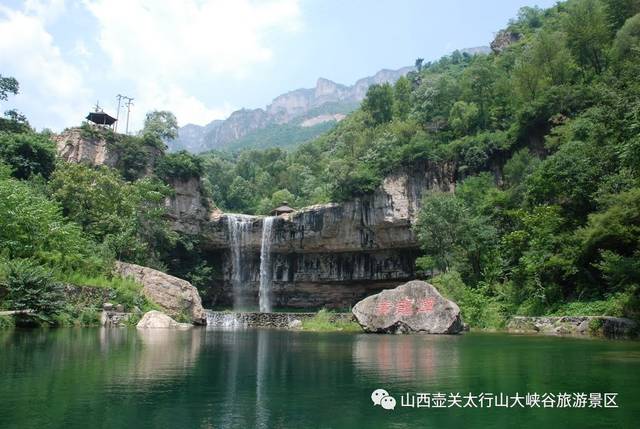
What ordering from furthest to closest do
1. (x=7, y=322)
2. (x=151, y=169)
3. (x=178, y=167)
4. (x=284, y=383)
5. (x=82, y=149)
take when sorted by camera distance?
(x=178, y=167) < (x=151, y=169) < (x=82, y=149) < (x=7, y=322) < (x=284, y=383)

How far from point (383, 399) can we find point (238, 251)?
1338 inches

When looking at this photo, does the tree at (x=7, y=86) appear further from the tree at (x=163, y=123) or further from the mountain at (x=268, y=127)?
the mountain at (x=268, y=127)

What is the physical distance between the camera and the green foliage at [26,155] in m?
32.8

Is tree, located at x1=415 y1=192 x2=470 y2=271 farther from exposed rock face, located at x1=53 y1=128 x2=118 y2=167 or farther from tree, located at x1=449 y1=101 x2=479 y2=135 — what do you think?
exposed rock face, located at x1=53 y1=128 x2=118 y2=167

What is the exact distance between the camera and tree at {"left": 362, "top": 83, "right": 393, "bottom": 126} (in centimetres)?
5191

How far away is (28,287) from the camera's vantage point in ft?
59.6

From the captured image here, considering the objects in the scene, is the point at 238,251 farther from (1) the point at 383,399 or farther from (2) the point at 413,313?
(1) the point at 383,399

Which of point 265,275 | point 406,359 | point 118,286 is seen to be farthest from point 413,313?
point 265,275

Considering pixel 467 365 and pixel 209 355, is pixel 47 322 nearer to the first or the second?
pixel 209 355

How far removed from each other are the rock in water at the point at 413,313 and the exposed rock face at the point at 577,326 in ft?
9.53

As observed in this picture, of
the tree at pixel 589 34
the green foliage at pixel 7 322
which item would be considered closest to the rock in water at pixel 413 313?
the green foliage at pixel 7 322

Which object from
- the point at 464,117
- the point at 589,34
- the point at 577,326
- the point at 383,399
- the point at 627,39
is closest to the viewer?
the point at 383,399

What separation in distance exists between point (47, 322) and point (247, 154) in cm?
5169

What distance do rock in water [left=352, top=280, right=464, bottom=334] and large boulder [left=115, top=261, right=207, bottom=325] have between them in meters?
9.65
